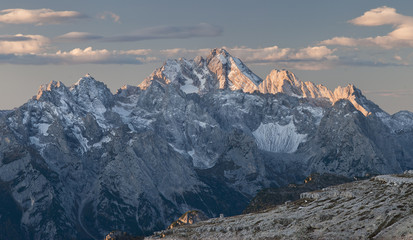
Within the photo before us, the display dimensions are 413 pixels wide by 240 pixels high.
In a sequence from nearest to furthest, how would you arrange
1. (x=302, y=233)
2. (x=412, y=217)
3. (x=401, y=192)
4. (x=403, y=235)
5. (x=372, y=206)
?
(x=403, y=235) < (x=412, y=217) < (x=302, y=233) < (x=372, y=206) < (x=401, y=192)

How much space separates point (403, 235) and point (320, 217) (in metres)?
47.1

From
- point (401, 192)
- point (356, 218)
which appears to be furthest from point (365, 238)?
point (401, 192)

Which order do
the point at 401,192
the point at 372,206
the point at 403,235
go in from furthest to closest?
the point at 401,192
the point at 372,206
the point at 403,235

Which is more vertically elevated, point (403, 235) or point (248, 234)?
point (403, 235)

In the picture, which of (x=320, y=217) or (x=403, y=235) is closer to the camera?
(x=403, y=235)

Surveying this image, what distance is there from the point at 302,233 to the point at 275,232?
17020mm

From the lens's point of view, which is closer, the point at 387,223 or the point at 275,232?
the point at 387,223

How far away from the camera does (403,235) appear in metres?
142

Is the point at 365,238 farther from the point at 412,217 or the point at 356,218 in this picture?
the point at 356,218

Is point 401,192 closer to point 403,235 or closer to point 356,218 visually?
point 356,218

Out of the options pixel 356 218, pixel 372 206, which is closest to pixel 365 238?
pixel 356 218

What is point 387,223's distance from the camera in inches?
6166

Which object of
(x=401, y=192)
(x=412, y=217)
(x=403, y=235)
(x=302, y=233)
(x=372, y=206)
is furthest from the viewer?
(x=401, y=192)

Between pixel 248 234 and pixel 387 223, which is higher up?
pixel 387 223
